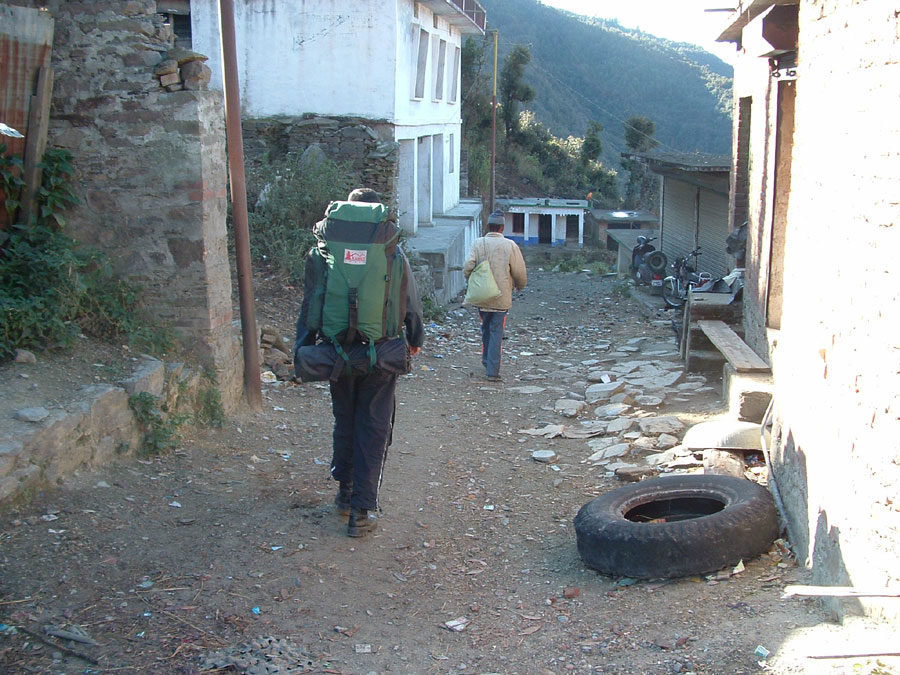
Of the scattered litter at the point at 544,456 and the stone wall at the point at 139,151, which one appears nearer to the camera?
the stone wall at the point at 139,151

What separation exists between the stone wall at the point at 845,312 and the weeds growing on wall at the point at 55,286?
Result: 13.4 ft

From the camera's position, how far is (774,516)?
419 centimetres

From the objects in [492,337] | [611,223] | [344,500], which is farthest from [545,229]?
[344,500]

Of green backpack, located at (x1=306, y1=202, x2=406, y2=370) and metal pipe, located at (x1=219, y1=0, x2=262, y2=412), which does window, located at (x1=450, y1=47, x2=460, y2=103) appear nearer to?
metal pipe, located at (x1=219, y1=0, x2=262, y2=412)

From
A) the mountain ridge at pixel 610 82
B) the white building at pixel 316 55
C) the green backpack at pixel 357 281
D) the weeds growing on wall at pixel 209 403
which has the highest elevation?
the mountain ridge at pixel 610 82

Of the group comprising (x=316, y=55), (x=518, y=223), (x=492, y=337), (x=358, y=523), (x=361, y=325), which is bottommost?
(x=358, y=523)

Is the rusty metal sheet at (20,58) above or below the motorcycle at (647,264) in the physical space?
above

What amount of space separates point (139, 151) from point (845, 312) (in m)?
4.46

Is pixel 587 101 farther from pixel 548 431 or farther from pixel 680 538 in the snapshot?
pixel 680 538

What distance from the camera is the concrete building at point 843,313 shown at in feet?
9.90

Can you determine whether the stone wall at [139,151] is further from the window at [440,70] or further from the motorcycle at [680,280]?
the window at [440,70]

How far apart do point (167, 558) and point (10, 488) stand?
80cm

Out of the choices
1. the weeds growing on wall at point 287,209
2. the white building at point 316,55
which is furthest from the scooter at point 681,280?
the weeds growing on wall at point 287,209

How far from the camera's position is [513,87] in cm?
3278
